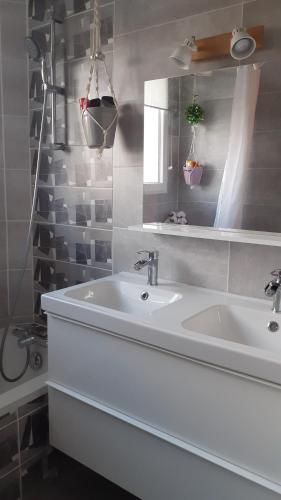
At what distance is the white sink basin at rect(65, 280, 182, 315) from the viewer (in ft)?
5.47

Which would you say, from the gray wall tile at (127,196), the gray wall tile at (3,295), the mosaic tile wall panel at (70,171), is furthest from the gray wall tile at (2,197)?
the gray wall tile at (127,196)

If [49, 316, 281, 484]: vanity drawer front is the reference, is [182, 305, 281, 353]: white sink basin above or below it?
above

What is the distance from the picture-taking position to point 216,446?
1.17 meters

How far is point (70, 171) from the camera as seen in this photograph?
2156 millimetres

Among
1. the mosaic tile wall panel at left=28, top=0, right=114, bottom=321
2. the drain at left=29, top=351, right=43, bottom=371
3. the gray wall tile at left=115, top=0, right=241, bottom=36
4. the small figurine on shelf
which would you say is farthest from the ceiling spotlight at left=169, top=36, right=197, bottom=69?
the drain at left=29, top=351, right=43, bottom=371

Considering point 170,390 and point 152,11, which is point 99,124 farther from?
point 170,390

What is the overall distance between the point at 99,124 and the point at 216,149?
1.75ft

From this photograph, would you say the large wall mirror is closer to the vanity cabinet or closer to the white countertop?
the white countertop

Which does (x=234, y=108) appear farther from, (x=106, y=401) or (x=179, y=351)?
(x=106, y=401)

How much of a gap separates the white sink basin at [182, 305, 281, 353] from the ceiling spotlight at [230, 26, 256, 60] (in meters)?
0.93

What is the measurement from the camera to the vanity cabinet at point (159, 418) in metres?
1.10

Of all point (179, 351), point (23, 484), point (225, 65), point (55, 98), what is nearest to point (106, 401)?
point (179, 351)

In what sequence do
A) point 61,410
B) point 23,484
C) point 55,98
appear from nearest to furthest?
point 61,410, point 23,484, point 55,98

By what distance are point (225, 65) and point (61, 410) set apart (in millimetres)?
1526
